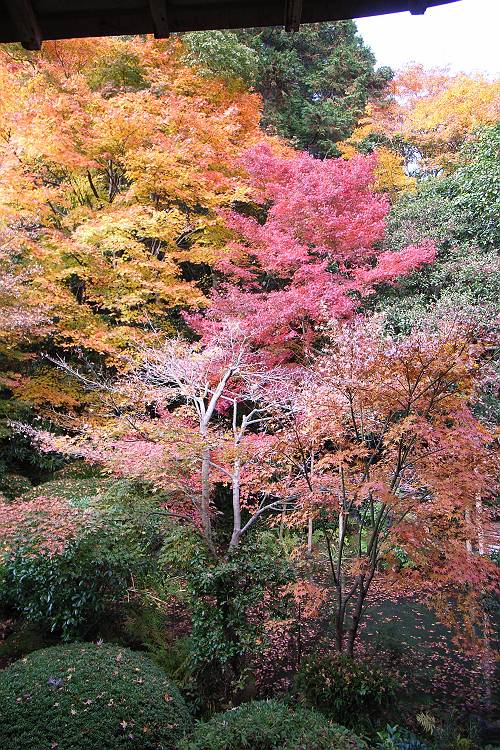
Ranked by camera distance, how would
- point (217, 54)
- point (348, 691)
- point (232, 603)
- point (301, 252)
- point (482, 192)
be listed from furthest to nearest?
point (217, 54), point (482, 192), point (301, 252), point (232, 603), point (348, 691)

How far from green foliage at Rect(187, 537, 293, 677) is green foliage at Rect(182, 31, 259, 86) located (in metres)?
12.2

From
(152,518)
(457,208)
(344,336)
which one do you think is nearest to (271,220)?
(457,208)

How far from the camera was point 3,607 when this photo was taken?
6457 mm

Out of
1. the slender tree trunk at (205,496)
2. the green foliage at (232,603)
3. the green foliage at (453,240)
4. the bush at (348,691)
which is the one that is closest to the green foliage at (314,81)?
the green foliage at (453,240)

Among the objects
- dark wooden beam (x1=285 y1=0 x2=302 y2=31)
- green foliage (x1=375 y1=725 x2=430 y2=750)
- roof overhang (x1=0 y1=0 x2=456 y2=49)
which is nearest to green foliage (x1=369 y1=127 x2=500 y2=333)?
green foliage (x1=375 y1=725 x2=430 y2=750)

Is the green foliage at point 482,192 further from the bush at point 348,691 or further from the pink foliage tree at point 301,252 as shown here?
the bush at point 348,691

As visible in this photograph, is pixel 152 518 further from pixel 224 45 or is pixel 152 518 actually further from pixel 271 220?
pixel 224 45

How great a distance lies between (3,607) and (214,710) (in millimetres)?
3396

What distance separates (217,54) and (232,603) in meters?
13.1

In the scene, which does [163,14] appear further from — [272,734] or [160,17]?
[272,734]

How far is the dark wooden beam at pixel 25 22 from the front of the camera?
1.97m

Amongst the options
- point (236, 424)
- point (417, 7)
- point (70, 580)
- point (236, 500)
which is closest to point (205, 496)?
point (236, 500)

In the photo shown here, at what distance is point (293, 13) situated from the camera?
2.05 metres

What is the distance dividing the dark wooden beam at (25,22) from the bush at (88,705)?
14.2 ft
